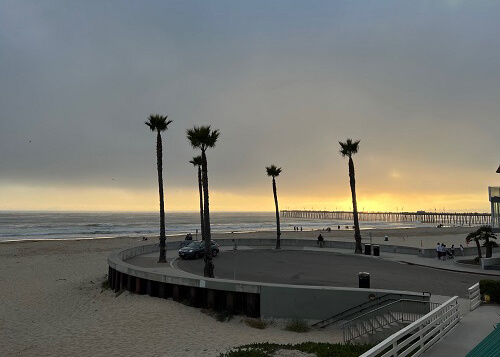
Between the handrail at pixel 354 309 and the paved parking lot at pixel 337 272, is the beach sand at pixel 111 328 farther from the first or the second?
the paved parking lot at pixel 337 272

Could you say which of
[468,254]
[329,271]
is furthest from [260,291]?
[468,254]

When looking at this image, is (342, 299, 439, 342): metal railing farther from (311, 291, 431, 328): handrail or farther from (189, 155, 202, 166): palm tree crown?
(189, 155, 202, 166): palm tree crown

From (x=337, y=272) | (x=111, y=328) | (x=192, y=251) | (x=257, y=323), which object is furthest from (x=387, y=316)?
(x=192, y=251)

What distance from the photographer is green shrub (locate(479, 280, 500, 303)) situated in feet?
50.2

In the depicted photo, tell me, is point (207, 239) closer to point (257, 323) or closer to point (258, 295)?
point (258, 295)

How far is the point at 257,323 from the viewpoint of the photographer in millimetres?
16141

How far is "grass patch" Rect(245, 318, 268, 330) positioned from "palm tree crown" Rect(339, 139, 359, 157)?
2702 cm

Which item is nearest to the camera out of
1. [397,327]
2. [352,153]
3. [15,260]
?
[397,327]

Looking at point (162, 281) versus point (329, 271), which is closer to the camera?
point (162, 281)

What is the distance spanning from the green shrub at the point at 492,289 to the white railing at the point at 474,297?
36 centimetres

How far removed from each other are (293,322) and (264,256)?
17.9 meters

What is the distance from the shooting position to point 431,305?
47.9ft

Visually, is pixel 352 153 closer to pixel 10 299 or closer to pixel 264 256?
pixel 264 256

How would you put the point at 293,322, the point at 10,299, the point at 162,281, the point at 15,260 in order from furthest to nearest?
the point at 15,260 < the point at 10,299 < the point at 162,281 < the point at 293,322
